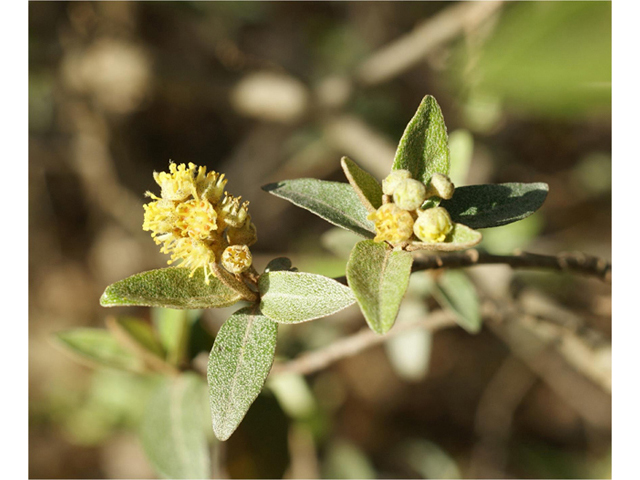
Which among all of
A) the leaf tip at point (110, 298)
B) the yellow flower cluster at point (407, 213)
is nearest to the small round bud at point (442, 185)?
the yellow flower cluster at point (407, 213)

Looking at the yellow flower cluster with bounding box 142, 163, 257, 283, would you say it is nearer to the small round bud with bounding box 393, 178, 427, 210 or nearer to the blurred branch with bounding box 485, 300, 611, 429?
the small round bud with bounding box 393, 178, 427, 210

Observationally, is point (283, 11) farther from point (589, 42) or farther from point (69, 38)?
point (589, 42)

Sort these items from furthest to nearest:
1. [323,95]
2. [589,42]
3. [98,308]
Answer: [98,308]
[323,95]
[589,42]

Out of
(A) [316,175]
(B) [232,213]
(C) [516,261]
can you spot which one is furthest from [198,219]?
(A) [316,175]

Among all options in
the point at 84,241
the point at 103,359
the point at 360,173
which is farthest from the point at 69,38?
the point at 360,173

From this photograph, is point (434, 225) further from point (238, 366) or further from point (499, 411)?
point (499, 411)

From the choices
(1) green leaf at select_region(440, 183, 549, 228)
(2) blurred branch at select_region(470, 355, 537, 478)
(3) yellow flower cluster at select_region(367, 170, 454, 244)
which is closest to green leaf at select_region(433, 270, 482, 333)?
(1) green leaf at select_region(440, 183, 549, 228)

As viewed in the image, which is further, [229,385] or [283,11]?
[283,11]
